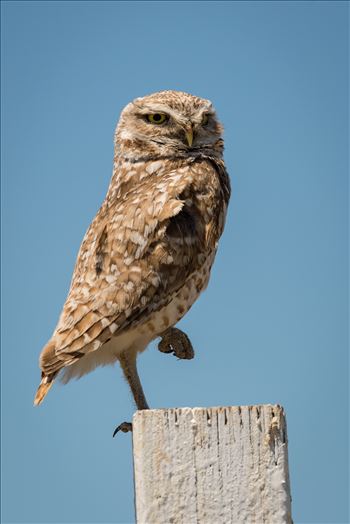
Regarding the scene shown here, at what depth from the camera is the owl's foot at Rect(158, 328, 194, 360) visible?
19.6 ft

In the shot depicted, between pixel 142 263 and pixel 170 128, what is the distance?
1628mm

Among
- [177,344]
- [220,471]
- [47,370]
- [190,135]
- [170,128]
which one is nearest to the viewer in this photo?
[220,471]

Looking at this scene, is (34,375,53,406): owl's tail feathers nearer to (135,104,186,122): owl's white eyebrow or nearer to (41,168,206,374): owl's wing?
(41,168,206,374): owl's wing


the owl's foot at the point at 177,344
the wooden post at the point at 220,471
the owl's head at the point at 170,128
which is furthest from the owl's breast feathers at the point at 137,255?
the wooden post at the point at 220,471

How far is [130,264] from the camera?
6.15 m

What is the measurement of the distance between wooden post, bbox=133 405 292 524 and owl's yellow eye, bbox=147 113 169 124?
441 cm

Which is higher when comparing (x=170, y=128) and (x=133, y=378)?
(x=170, y=128)

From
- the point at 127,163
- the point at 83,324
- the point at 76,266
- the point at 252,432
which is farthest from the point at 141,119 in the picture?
the point at 252,432

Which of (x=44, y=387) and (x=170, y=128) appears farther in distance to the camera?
(x=170, y=128)

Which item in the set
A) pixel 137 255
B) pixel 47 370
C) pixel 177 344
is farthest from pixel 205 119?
pixel 47 370

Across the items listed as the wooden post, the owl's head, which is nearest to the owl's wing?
the owl's head

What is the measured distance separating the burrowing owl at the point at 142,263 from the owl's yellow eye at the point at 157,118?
0.61 ft

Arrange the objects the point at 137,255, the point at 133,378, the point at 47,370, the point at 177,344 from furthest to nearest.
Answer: the point at 133,378 < the point at 137,255 < the point at 177,344 < the point at 47,370

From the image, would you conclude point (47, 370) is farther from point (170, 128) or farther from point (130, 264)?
point (170, 128)
